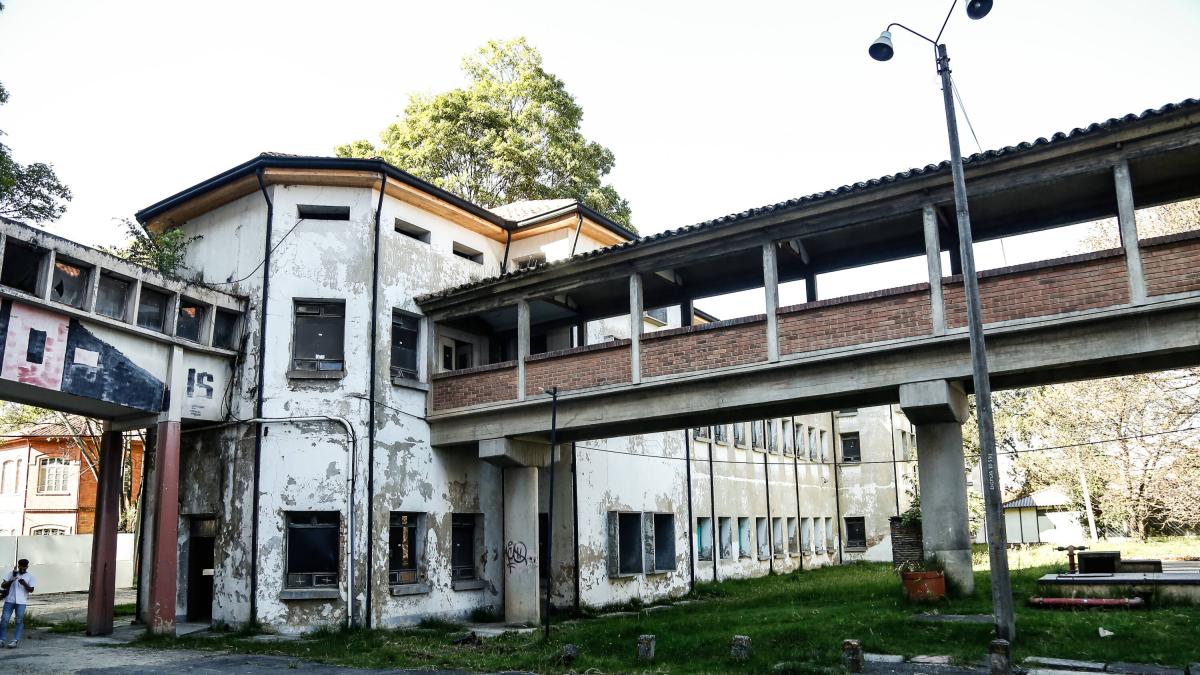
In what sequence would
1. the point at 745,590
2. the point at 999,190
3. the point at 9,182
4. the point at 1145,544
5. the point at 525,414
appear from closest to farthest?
the point at 999,190
the point at 525,414
the point at 9,182
the point at 745,590
the point at 1145,544

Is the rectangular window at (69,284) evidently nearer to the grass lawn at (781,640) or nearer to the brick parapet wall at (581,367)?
the grass lawn at (781,640)

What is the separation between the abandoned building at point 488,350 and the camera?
1202 centimetres

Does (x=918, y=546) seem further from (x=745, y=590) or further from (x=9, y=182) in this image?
(x=9, y=182)

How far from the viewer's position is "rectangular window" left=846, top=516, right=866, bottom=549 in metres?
38.1

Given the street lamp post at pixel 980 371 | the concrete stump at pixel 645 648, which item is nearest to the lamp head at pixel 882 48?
the street lamp post at pixel 980 371

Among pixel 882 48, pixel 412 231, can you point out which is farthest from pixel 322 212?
pixel 882 48

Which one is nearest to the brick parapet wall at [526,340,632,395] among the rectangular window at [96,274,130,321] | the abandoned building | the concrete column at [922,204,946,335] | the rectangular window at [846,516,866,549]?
the abandoned building

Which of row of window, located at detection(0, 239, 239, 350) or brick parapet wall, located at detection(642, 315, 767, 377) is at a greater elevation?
row of window, located at detection(0, 239, 239, 350)

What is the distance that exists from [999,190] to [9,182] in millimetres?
19851

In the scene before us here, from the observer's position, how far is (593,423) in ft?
51.4

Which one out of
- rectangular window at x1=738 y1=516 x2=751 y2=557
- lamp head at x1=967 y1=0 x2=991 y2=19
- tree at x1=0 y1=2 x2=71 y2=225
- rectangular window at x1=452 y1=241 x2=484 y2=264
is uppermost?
tree at x1=0 y1=2 x2=71 y2=225

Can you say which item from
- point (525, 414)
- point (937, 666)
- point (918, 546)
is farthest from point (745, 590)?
point (937, 666)

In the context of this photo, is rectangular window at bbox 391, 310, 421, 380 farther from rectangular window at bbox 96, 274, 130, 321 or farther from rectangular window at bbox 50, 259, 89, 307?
rectangular window at bbox 50, 259, 89, 307

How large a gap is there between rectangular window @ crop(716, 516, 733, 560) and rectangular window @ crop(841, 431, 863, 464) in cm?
1365
